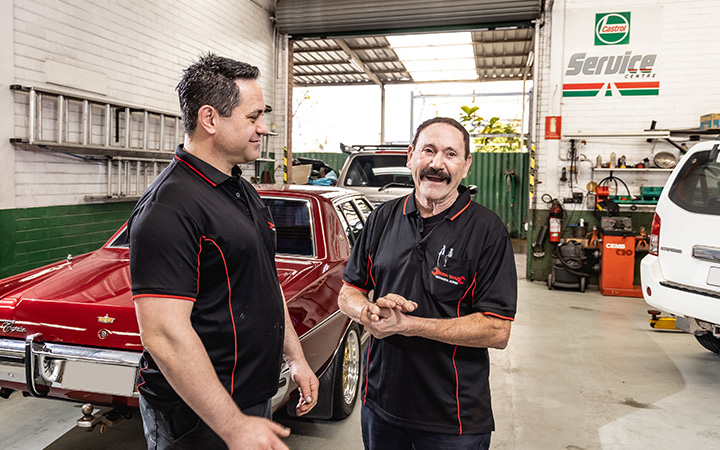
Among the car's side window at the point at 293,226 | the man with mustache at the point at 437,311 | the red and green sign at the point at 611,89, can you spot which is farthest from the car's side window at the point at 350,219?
the red and green sign at the point at 611,89

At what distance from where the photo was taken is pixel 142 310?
4.00 feet

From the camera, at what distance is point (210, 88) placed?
1425 millimetres

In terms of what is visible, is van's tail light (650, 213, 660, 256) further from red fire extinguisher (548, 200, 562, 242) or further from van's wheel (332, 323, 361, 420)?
red fire extinguisher (548, 200, 562, 242)

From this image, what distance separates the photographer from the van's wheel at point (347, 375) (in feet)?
10.3

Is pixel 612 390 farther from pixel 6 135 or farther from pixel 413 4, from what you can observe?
pixel 413 4

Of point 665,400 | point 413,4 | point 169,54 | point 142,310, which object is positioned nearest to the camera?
point 142,310

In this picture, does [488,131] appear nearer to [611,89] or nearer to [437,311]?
[611,89]

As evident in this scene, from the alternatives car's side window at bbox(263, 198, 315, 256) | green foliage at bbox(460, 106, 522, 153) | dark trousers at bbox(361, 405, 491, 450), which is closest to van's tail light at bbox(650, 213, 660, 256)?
car's side window at bbox(263, 198, 315, 256)

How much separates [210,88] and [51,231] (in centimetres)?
434

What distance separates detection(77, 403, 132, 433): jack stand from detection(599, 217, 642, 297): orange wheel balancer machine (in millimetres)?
6656

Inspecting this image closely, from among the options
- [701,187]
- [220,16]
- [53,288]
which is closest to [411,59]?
[220,16]

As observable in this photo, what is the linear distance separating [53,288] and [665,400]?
4071 millimetres

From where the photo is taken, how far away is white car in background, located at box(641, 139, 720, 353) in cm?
368

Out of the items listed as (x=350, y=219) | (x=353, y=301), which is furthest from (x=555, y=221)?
(x=353, y=301)
